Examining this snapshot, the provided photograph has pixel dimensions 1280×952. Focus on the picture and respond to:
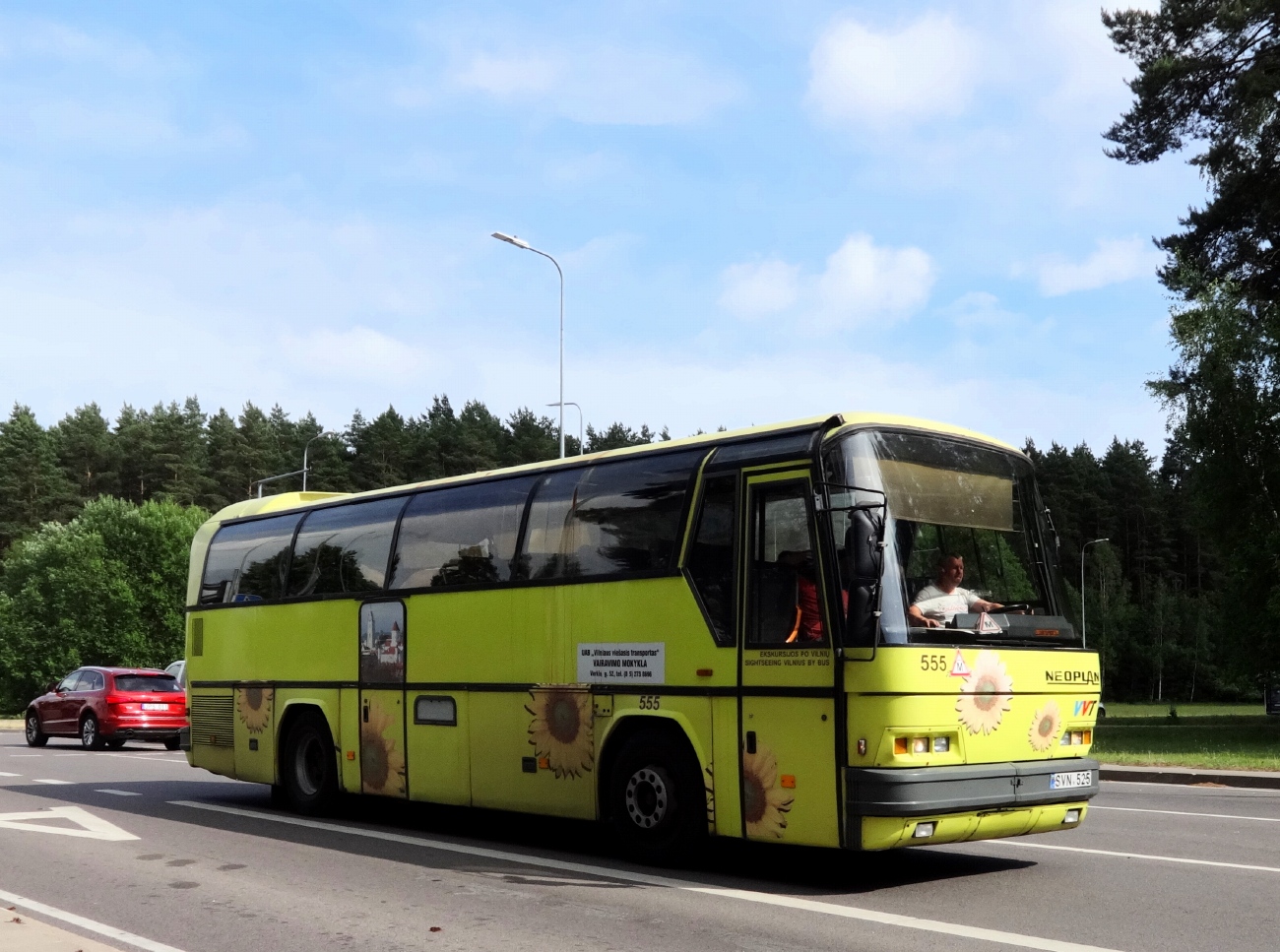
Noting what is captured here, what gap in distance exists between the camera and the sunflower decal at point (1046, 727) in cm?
939

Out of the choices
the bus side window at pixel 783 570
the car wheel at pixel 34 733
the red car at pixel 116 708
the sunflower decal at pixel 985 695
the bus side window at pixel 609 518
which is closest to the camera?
the sunflower decal at pixel 985 695

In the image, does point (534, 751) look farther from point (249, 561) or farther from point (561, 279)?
point (561, 279)

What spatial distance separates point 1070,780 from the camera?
9.57m

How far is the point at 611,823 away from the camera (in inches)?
414

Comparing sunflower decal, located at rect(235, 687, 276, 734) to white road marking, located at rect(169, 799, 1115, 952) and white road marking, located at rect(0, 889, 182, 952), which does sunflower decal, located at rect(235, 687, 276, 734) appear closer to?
white road marking, located at rect(169, 799, 1115, 952)

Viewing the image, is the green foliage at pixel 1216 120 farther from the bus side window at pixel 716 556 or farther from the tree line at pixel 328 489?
the bus side window at pixel 716 556

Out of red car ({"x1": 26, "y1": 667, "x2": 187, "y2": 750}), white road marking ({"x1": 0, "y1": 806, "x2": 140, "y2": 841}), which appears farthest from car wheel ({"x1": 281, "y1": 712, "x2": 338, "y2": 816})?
red car ({"x1": 26, "y1": 667, "x2": 187, "y2": 750})

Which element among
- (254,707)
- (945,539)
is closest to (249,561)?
(254,707)

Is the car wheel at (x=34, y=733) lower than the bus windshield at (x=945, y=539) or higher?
lower

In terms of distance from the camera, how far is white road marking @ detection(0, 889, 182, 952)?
739 centimetres

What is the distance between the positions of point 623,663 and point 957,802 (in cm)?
278

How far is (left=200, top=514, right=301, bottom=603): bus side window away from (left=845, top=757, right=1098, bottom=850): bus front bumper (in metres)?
8.30

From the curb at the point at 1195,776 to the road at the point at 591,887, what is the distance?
467cm

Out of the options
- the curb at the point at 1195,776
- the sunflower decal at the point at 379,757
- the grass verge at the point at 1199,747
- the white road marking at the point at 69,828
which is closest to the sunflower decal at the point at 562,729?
the sunflower decal at the point at 379,757
